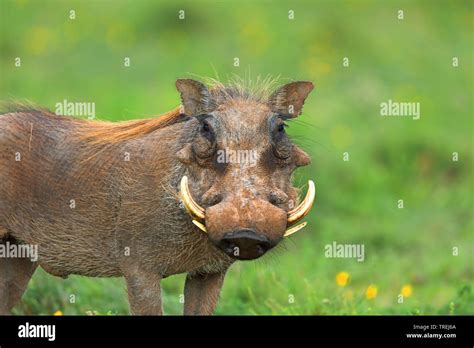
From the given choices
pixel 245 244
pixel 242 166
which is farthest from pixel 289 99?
pixel 245 244

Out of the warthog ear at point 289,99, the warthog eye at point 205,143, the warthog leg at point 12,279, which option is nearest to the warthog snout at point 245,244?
the warthog eye at point 205,143

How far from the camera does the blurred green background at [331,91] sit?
11.4m

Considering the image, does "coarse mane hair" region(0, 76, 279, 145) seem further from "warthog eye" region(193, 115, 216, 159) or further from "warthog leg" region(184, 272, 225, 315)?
"warthog leg" region(184, 272, 225, 315)

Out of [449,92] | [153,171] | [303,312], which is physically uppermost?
[449,92]

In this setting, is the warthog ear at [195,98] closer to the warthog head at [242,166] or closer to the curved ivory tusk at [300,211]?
the warthog head at [242,166]

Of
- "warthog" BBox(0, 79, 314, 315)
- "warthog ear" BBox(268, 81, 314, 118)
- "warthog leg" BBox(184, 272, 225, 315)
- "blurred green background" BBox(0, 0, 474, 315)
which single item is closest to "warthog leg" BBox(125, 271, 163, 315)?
"warthog" BBox(0, 79, 314, 315)

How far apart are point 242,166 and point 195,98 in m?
0.62

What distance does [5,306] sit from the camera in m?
7.89

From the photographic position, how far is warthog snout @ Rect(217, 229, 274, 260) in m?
6.31

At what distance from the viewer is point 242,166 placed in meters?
6.64

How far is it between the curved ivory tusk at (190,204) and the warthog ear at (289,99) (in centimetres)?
72

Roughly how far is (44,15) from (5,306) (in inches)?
391

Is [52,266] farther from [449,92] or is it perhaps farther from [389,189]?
[449,92]

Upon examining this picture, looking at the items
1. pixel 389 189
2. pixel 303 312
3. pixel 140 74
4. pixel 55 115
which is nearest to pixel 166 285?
pixel 303 312
